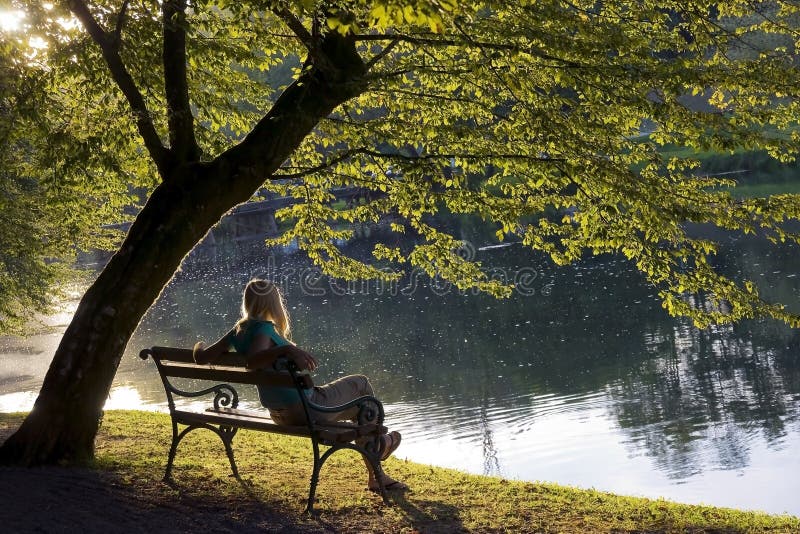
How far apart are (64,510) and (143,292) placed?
1.95 metres

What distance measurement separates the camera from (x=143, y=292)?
24.3ft

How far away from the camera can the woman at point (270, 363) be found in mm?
6652

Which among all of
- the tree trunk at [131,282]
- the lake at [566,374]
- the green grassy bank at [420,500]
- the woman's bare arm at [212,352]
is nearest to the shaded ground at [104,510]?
the green grassy bank at [420,500]

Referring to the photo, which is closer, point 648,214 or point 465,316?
point 648,214

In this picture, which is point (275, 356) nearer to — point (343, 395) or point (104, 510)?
point (343, 395)

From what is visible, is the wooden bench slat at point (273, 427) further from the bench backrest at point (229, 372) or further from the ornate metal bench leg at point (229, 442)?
the bench backrest at point (229, 372)

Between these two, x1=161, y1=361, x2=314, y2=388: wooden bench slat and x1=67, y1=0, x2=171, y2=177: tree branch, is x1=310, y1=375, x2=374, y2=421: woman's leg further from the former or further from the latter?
x1=67, y1=0, x2=171, y2=177: tree branch

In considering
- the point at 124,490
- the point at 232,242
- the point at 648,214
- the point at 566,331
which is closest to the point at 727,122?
the point at 648,214

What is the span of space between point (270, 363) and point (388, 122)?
3869 mm

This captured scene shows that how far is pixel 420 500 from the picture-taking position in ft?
23.0

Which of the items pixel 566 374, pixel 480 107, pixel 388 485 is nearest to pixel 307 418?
pixel 388 485

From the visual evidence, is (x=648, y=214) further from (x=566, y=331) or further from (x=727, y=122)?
(x=566, y=331)

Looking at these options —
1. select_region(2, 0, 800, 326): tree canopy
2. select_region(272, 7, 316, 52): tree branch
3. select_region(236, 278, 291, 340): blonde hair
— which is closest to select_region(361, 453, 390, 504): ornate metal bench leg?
select_region(236, 278, 291, 340): blonde hair

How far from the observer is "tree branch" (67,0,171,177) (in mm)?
7547
